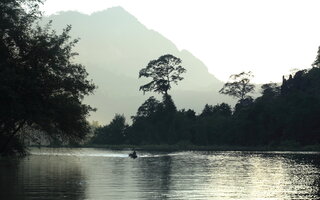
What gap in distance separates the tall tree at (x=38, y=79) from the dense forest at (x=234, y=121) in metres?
83.7

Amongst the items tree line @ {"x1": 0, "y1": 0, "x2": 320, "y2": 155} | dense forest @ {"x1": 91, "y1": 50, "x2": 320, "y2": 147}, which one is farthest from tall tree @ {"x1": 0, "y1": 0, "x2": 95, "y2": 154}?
dense forest @ {"x1": 91, "y1": 50, "x2": 320, "y2": 147}

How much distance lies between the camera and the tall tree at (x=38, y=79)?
2812 centimetres

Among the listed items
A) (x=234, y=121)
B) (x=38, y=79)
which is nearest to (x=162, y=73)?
(x=234, y=121)

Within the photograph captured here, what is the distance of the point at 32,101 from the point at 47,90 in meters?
1.94

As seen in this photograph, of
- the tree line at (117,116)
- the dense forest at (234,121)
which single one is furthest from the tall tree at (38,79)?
the dense forest at (234,121)

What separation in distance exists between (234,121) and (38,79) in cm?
10885

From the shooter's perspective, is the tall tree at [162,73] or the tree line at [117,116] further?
the tall tree at [162,73]

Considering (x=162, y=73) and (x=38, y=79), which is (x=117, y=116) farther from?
(x=38, y=79)

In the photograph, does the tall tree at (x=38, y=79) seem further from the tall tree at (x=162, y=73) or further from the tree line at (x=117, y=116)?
the tall tree at (x=162, y=73)

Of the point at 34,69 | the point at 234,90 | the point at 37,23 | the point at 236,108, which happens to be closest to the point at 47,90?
the point at 34,69

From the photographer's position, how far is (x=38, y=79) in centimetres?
3017

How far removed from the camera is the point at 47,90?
3097 centimetres

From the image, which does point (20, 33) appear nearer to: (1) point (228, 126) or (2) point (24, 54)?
(2) point (24, 54)

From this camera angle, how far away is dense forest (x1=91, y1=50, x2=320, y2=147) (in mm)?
115312
